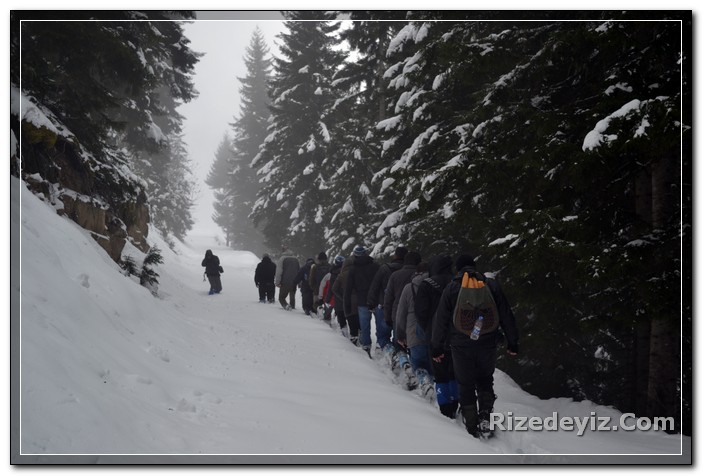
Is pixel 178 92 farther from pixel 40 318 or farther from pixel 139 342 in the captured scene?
pixel 40 318

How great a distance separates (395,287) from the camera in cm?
744

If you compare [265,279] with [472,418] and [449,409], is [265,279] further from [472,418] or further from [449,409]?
[472,418]

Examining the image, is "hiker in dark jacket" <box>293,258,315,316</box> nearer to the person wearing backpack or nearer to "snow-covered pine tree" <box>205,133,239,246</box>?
the person wearing backpack

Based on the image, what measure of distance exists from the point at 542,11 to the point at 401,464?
5155 mm

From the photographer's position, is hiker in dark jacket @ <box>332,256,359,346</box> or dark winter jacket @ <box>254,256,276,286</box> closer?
hiker in dark jacket @ <box>332,256,359,346</box>

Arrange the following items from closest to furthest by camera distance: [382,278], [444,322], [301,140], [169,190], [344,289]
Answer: [444,322], [382,278], [344,289], [301,140], [169,190]

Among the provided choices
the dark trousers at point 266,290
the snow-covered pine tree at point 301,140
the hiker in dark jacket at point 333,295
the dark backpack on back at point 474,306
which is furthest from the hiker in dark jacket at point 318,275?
the dark backpack on back at point 474,306

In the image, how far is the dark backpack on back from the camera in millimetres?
4785

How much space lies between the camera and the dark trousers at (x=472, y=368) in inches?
192

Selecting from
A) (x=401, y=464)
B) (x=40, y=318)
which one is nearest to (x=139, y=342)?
(x=40, y=318)

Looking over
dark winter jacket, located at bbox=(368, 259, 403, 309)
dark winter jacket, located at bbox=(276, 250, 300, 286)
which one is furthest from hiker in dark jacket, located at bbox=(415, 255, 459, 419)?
dark winter jacket, located at bbox=(276, 250, 300, 286)

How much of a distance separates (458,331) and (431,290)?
1.12 meters

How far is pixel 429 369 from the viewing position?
21.6 feet

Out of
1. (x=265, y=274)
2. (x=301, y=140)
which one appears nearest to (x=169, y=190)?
(x=301, y=140)
